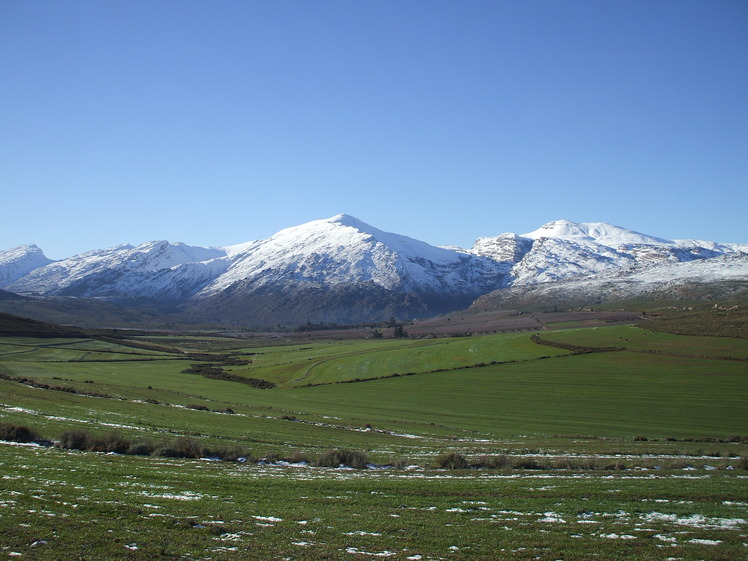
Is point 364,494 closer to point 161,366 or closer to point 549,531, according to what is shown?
point 549,531

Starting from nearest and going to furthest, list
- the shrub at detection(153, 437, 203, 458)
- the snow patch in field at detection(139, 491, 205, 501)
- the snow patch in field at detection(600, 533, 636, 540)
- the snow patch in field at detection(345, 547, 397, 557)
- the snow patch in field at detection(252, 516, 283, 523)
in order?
1. the snow patch in field at detection(345, 547, 397, 557)
2. the snow patch in field at detection(600, 533, 636, 540)
3. the snow patch in field at detection(252, 516, 283, 523)
4. the snow patch in field at detection(139, 491, 205, 501)
5. the shrub at detection(153, 437, 203, 458)

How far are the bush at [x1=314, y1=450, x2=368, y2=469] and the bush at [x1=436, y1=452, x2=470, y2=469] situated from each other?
3.58 metres

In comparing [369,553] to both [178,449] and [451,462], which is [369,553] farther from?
[178,449]

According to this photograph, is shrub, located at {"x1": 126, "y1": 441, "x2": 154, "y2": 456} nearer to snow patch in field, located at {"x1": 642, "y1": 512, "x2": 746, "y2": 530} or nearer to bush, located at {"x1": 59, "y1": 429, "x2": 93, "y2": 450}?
bush, located at {"x1": 59, "y1": 429, "x2": 93, "y2": 450}

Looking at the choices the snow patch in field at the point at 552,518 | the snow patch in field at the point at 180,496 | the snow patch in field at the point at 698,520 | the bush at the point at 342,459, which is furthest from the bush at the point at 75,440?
the snow patch in field at the point at 698,520

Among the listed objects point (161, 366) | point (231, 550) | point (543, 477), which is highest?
point (231, 550)

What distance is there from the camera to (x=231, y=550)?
11.1m

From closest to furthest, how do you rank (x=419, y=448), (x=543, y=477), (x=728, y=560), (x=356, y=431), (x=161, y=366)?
(x=728, y=560)
(x=543, y=477)
(x=419, y=448)
(x=356, y=431)
(x=161, y=366)

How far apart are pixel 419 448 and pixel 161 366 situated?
78.8 metres

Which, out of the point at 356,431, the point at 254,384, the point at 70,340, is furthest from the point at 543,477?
the point at 70,340

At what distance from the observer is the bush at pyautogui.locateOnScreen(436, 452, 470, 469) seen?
2389 centimetres

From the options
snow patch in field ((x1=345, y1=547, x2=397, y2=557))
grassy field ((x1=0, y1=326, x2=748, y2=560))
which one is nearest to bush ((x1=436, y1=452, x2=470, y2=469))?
grassy field ((x1=0, y1=326, x2=748, y2=560))

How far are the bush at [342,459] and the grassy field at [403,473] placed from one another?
31cm

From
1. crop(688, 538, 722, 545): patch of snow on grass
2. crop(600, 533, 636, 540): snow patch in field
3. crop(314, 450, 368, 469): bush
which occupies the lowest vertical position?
crop(314, 450, 368, 469): bush
